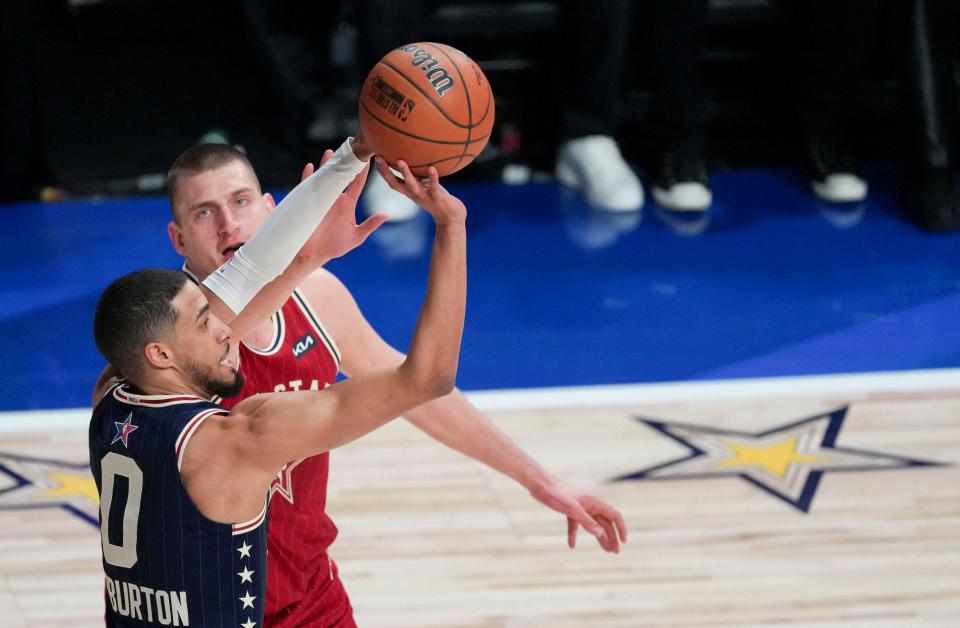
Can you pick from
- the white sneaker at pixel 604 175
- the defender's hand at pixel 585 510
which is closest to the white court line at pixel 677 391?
the white sneaker at pixel 604 175

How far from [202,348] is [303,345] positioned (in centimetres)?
64

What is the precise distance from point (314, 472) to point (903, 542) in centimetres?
212

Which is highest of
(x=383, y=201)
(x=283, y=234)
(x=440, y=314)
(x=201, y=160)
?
(x=440, y=314)

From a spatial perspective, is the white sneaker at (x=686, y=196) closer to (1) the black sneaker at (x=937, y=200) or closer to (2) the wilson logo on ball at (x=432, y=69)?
(1) the black sneaker at (x=937, y=200)

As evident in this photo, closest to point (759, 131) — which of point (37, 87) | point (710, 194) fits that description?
point (710, 194)

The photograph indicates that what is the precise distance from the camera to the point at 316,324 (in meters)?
3.26

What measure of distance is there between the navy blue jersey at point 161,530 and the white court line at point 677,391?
2530 mm

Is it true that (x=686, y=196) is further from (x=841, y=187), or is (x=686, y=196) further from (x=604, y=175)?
(x=841, y=187)

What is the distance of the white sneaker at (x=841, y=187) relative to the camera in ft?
22.2

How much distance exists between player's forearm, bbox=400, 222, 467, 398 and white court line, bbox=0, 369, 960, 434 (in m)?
2.75

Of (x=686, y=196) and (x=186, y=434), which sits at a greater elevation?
(x=186, y=434)

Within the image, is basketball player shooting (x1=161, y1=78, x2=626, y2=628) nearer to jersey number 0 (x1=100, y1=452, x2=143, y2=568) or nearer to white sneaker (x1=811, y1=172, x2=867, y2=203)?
jersey number 0 (x1=100, y1=452, x2=143, y2=568)

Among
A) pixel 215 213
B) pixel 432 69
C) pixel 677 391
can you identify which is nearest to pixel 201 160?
pixel 215 213

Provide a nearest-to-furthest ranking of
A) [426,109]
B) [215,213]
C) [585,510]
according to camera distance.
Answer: [426,109] < [585,510] < [215,213]
